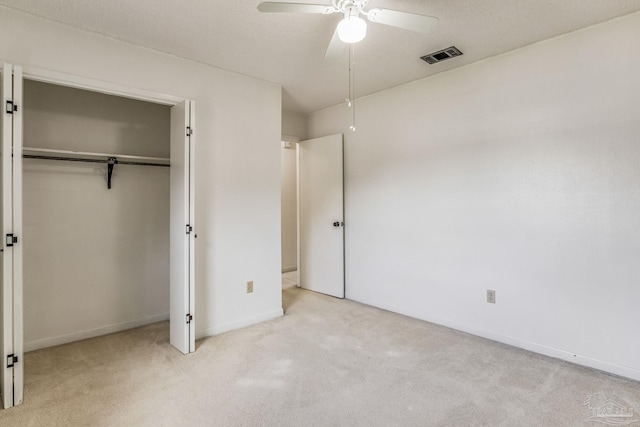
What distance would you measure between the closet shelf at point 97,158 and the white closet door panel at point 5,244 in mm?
766

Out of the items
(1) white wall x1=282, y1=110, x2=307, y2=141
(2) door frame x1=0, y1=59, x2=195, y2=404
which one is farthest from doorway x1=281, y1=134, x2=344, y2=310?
(2) door frame x1=0, y1=59, x2=195, y2=404

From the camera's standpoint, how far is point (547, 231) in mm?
2697

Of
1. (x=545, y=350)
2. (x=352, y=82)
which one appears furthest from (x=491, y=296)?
(x=352, y=82)

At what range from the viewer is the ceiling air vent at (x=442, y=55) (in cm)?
282

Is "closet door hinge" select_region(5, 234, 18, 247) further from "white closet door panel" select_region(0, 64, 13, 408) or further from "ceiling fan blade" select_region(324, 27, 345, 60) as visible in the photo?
"ceiling fan blade" select_region(324, 27, 345, 60)

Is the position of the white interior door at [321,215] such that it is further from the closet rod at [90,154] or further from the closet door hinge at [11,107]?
the closet door hinge at [11,107]

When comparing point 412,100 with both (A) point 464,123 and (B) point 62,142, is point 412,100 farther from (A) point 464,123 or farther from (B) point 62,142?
(B) point 62,142

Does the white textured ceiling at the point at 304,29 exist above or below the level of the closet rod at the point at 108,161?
above

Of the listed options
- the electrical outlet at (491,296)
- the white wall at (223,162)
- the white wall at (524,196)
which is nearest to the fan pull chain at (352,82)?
the white wall at (524,196)

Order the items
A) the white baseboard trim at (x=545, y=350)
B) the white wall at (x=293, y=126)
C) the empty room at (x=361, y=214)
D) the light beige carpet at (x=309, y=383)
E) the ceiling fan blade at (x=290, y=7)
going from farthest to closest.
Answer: the white wall at (x=293, y=126) → the white baseboard trim at (x=545, y=350) → the empty room at (x=361, y=214) → the light beige carpet at (x=309, y=383) → the ceiling fan blade at (x=290, y=7)

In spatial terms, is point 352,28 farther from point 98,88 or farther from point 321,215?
point 321,215

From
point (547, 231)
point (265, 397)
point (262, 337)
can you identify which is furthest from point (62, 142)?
point (547, 231)

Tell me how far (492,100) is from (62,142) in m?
3.93

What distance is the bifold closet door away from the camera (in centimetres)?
200
